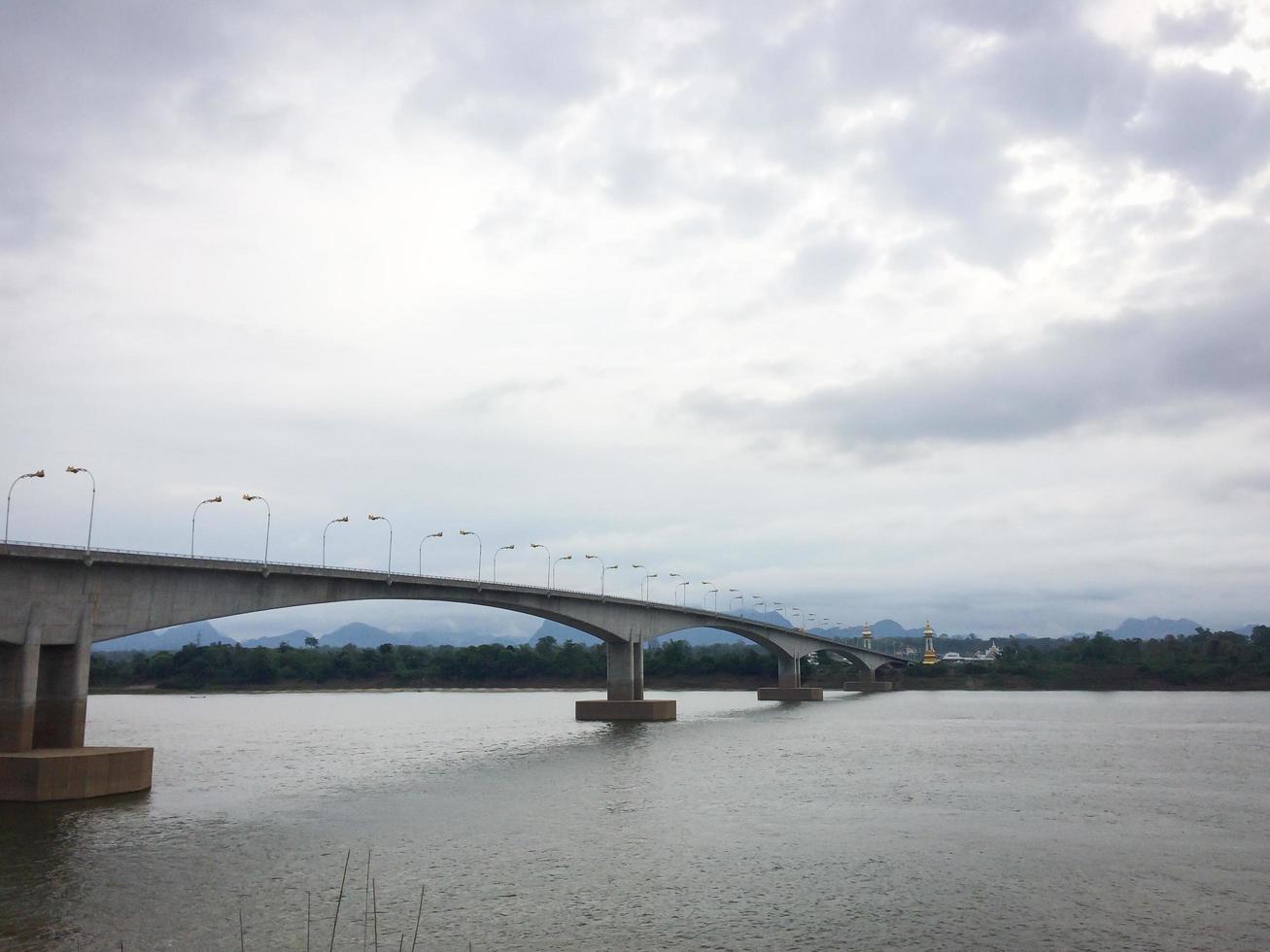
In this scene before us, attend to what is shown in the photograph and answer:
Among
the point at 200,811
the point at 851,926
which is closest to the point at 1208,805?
the point at 851,926

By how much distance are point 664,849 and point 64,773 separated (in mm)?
24769

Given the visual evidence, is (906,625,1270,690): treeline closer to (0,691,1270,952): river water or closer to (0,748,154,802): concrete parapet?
(0,691,1270,952): river water

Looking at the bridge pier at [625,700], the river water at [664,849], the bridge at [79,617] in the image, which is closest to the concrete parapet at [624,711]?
the bridge pier at [625,700]

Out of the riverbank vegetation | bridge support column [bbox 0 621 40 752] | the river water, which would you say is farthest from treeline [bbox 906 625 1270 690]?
bridge support column [bbox 0 621 40 752]

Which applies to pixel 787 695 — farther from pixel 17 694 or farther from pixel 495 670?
pixel 17 694

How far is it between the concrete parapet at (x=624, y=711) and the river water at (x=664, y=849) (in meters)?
26.4

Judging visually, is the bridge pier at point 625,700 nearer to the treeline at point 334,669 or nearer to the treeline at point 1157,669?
the treeline at point 334,669

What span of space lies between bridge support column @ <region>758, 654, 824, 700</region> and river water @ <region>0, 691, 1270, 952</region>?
85194 mm

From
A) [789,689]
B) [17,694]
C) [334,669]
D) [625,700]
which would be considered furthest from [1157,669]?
[17,694]

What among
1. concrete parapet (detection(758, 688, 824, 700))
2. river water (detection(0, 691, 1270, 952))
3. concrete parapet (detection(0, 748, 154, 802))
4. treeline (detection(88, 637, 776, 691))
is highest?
treeline (detection(88, 637, 776, 691))

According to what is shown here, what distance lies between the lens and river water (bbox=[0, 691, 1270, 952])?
24.1 meters

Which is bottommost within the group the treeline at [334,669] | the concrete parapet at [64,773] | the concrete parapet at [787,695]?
the concrete parapet at [787,695]

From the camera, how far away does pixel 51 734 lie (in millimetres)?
44812

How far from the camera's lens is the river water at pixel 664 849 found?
24.1 meters
